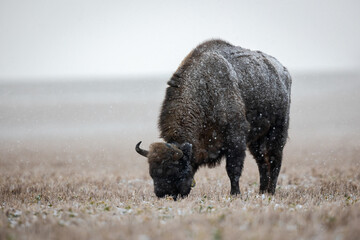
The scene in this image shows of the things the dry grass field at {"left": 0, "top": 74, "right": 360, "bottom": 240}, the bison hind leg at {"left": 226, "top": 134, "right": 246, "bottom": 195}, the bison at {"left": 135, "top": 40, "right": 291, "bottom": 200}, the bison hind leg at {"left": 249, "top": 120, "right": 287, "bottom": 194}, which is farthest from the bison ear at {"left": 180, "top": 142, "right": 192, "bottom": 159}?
the bison hind leg at {"left": 249, "top": 120, "right": 287, "bottom": 194}

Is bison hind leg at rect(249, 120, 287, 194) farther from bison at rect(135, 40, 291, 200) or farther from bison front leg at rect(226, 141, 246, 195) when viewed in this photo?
bison front leg at rect(226, 141, 246, 195)

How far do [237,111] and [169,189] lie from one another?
7.06ft

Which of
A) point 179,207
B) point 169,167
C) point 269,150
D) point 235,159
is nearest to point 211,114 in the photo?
point 235,159

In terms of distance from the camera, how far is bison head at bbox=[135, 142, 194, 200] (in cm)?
661

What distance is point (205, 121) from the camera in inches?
298

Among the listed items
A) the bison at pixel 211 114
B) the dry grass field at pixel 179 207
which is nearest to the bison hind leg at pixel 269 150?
the bison at pixel 211 114

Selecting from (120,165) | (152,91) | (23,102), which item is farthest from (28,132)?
(120,165)

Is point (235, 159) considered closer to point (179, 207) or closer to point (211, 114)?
point (211, 114)

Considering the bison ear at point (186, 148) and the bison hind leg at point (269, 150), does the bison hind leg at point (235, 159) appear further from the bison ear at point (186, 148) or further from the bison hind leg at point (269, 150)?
the bison hind leg at point (269, 150)

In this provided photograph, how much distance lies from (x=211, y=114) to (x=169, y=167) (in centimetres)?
157

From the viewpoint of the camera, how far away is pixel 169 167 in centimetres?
666

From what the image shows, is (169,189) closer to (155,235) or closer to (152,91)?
(155,235)

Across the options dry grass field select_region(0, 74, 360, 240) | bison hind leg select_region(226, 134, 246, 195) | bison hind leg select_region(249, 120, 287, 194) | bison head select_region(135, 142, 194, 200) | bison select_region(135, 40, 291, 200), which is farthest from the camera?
bison hind leg select_region(249, 120, 287, 194)

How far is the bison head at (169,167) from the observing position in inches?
260
